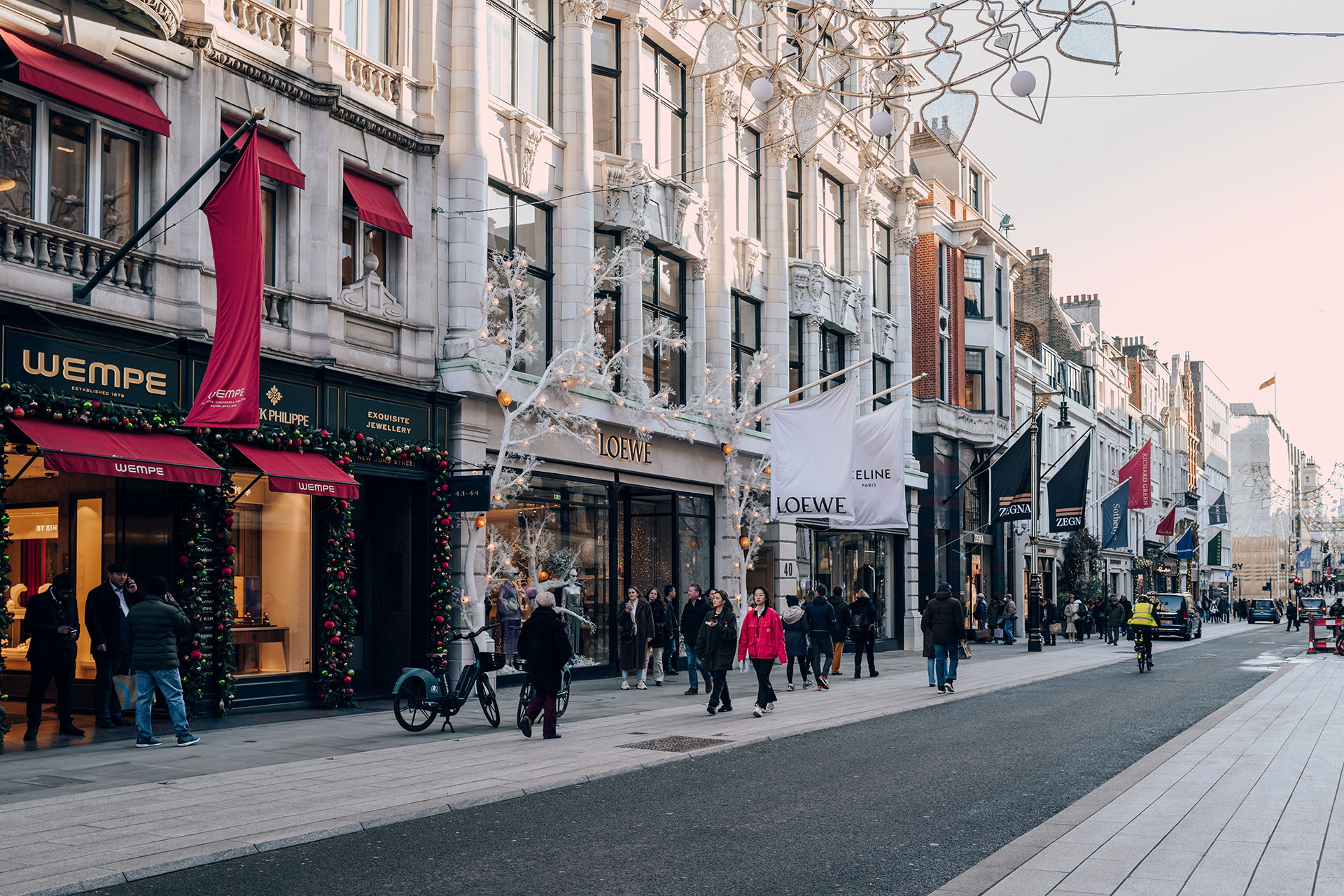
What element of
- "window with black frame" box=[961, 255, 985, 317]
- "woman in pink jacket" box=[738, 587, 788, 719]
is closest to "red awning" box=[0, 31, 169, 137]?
"woman in pink jacket" box=[738, 587, 788, 719]

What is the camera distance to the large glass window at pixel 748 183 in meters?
29.3

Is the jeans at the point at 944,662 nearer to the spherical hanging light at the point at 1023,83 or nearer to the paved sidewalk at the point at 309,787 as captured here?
the paved sidewalk at the point at 309,787

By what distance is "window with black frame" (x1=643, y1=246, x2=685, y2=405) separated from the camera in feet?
85.0

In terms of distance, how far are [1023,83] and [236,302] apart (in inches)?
371

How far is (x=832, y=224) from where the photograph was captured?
1363 inches

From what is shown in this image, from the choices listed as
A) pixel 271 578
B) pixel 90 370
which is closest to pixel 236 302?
pixel 90 370

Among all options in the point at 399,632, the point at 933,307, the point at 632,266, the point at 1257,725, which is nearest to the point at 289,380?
the point at 399,632

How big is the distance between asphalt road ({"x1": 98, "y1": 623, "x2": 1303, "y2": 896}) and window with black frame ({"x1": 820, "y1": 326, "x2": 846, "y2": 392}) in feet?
62.4

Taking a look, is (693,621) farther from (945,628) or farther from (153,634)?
(153,634)

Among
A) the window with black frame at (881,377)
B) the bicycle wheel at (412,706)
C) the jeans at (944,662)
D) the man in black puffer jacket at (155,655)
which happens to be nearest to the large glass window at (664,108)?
the window with black frame at (881,377)

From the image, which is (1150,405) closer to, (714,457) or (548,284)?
(714,457)

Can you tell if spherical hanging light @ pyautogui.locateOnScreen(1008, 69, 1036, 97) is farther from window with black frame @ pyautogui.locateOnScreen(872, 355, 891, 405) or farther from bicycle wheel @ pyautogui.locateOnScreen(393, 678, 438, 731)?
window with black frame @ pyautogui.locateOnScreen(872, 355, 891, 405)

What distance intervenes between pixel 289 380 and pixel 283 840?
9.61 meters

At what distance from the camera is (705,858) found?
26.4ft
